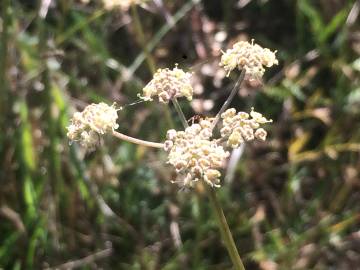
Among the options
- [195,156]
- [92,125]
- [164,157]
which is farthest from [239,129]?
[164,157]

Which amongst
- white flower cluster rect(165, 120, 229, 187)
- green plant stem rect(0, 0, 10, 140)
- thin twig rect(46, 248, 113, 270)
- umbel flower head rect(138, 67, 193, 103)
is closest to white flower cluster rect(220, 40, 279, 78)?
umbel flower head rect(138, 67, 193, 103)

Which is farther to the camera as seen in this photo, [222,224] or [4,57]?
[4,57]

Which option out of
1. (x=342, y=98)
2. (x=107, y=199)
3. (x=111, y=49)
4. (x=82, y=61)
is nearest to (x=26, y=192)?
(x=107, y=199)

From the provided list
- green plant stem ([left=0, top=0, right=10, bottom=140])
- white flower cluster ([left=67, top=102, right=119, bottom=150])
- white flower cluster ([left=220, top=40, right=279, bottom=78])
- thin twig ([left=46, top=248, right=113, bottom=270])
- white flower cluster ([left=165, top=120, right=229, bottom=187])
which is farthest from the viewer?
thin twig ([left=46, top=248, right=113, bottom=270])

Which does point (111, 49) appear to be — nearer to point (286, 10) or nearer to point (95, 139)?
point (286, 10)

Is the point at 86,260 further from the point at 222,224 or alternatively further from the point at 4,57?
the point at 222,224

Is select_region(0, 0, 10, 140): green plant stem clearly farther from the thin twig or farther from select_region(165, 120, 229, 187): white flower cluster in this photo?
select_region(165, 120, 229, 187): white flower cluster
